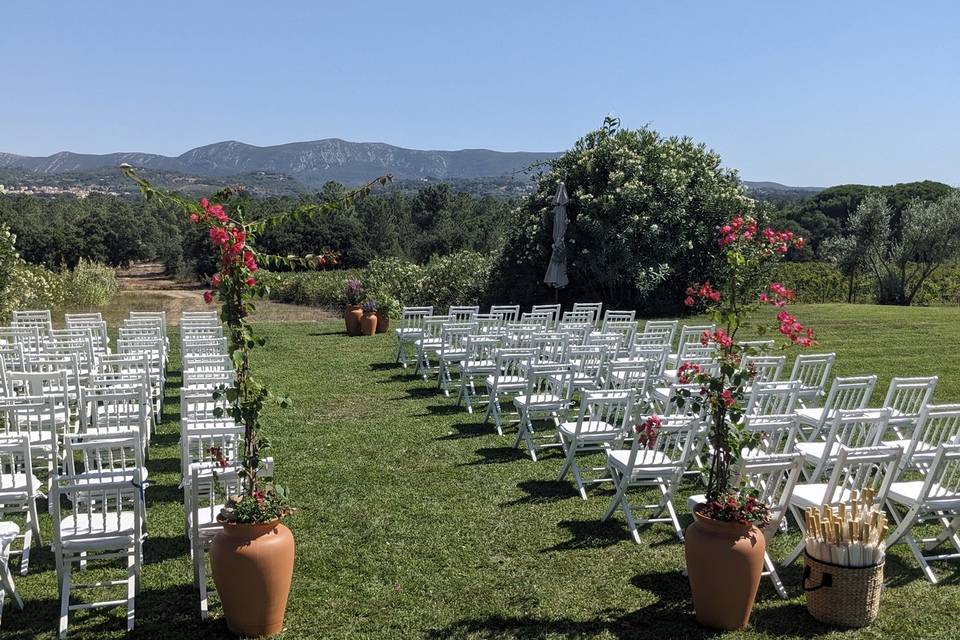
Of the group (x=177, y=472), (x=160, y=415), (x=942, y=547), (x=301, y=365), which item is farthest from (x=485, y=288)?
(x=942, y=547)

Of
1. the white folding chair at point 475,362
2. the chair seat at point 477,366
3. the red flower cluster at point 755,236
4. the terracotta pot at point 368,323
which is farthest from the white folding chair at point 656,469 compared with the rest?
the terracotta pot at point 368,323

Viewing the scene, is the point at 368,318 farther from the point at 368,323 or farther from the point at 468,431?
the point at 468,431

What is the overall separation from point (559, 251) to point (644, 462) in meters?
15.8

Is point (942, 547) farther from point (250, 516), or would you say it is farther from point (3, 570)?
point (3, 570)

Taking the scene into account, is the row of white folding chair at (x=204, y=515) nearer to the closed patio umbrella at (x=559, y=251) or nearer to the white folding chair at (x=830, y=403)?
the white folding chair at (x=830, y=403)

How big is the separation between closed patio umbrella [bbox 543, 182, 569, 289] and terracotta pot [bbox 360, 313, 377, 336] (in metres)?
6.02

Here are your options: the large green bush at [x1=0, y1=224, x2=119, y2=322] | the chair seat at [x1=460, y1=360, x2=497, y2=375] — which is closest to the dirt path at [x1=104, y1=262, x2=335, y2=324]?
the large green bush at [x1=0, y1=224, x2=119, y2=322]

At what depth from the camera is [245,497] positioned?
14.7 feet

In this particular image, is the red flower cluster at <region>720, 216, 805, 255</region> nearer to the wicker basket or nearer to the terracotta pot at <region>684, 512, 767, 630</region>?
the terracotta pot at <region>684, 512, 767, 630</region>

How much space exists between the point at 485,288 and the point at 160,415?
15.0 metres

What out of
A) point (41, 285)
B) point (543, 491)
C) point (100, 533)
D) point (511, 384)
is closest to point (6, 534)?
point (100, 533)

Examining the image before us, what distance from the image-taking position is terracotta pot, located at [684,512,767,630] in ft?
14.2

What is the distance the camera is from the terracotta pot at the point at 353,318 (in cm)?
1745

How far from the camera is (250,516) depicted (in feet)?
14.3
